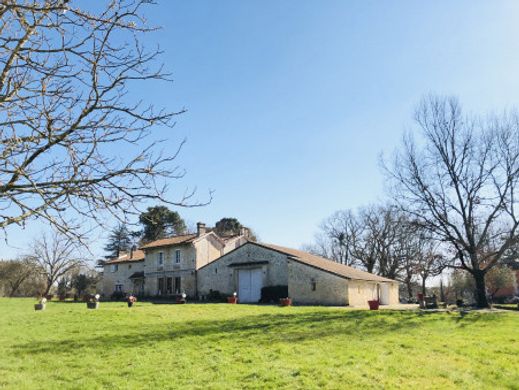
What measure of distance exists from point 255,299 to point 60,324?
2003 centimetres

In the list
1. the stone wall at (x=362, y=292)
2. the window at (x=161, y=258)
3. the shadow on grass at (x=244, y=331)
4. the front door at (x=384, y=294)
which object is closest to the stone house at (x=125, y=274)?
the window at (x=161, y=258)

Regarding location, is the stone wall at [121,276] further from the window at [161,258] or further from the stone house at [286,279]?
the stone house at [286,279]

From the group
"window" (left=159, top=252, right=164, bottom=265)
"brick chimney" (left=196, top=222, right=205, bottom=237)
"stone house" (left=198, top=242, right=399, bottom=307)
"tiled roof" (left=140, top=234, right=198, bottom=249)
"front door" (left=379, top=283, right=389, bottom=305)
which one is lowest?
"front door" (left=379, top=283, right=389, bottom=305)

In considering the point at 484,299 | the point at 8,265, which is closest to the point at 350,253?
the point at 484,299

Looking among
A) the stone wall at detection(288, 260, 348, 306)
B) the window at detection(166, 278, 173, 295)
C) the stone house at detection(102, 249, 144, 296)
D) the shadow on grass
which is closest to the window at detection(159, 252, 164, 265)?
the window at detection(166, 278, 173, 295)

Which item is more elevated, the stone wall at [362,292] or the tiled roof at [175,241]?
the tiled roof at [175,241]

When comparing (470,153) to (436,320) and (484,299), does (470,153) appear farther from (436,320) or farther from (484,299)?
(436,320)

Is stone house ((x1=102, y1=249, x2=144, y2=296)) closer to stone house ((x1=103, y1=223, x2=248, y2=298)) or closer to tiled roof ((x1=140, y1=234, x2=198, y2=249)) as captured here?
stone house ((x1=103, y1=223, x2=248, y2=298))

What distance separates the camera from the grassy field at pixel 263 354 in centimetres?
909

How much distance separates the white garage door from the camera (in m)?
37.1

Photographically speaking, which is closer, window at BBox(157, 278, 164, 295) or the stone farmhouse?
the stone farmhouse

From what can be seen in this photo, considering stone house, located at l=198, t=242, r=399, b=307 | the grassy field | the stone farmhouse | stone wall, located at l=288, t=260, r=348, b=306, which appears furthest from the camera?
the stone farmhouse

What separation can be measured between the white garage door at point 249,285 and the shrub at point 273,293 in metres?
0.92

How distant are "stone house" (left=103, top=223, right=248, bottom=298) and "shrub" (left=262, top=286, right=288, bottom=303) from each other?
1024 centimetres
